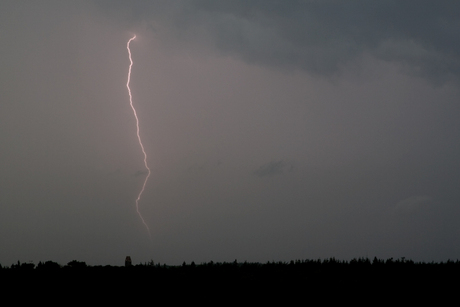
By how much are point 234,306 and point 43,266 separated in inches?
360

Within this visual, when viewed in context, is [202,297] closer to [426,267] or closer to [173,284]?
[173,284]

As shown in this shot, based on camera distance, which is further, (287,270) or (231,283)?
(287,270)

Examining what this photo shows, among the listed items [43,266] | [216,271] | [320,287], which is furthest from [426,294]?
[43,266]

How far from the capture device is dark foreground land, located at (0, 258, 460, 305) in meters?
21.3

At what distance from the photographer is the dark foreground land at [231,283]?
2127 cm

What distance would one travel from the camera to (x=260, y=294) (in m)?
21.6

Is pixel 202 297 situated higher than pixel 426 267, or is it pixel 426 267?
pixel 426 267

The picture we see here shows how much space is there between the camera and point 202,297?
2091 centimetres

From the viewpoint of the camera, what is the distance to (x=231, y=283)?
21.8 meters

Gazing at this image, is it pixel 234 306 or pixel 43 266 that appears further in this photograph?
pixel 43 266

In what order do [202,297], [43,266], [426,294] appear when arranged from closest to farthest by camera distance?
[202,297] → [426,294] → [43,266]

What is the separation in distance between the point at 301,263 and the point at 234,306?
565 cm

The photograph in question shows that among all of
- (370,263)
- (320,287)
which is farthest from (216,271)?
(370,263)

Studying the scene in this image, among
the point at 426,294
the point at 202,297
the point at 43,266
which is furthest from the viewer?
the point at 43,266
